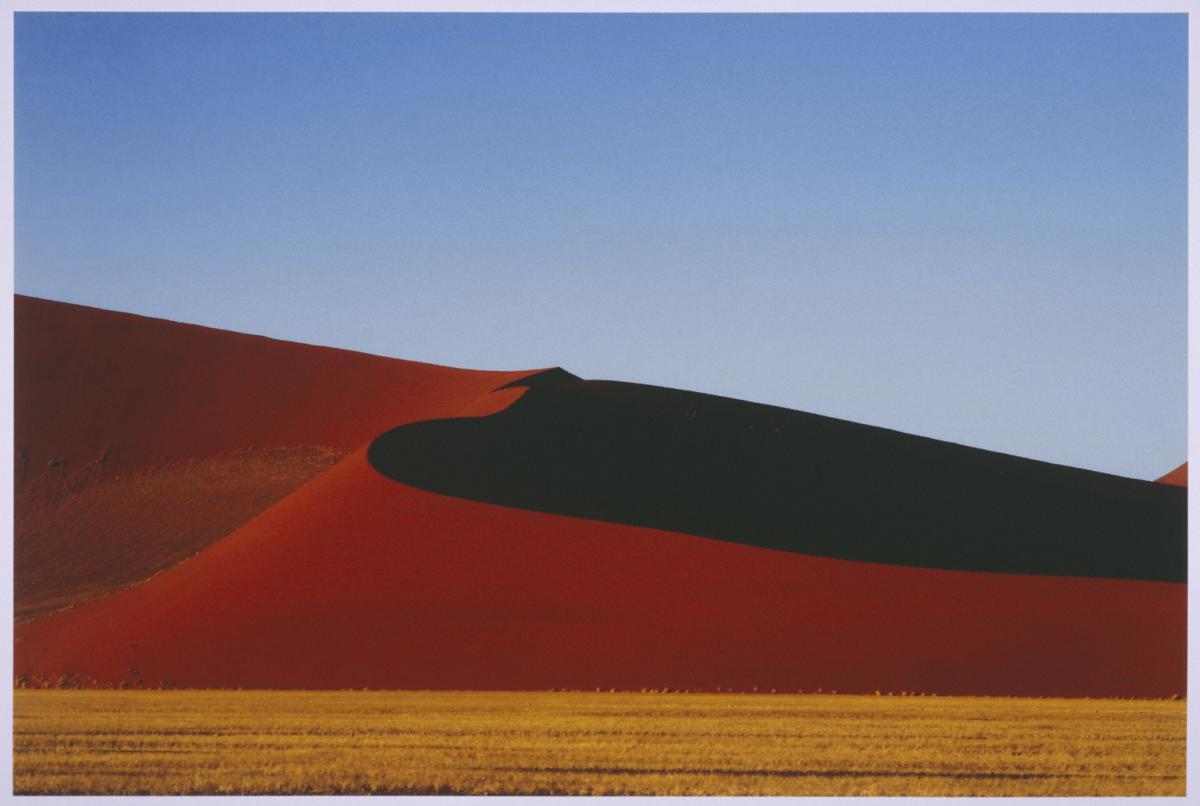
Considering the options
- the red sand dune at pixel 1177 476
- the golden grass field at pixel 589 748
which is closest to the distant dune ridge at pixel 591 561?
the golden grass field at pixel 589 748

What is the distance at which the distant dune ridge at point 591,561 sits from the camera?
28531mm

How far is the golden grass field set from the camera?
15.0 metres

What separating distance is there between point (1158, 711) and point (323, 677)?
13.6 m

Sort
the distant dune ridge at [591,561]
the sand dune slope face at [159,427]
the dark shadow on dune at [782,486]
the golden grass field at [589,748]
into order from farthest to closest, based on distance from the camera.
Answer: the sand dune slope face at [159,427] < the dark shadow on dune at [782,486] < the distant dune ridge at [591,561] < the golden grass field at [589,748]

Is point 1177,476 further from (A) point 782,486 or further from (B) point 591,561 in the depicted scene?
(B) point 591,561

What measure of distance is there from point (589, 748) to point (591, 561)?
46.5 feet

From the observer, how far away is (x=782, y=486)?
36188 millimetres

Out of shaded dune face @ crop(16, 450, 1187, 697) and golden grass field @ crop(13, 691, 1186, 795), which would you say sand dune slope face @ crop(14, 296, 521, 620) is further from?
golden grass field @ crop(13, 691, 1186, 795)

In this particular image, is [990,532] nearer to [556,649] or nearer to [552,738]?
[556,649]

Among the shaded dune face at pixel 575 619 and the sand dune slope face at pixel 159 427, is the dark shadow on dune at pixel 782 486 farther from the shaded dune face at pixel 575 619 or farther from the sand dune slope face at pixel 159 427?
the sand dune slope face at pixel 159 427

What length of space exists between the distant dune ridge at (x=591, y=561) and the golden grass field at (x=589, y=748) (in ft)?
14.2

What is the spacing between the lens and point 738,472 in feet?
119

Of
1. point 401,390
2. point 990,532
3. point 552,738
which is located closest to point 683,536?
point 990,532

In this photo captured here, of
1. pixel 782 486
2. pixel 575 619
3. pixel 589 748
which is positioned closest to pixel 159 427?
pixel 782 486
